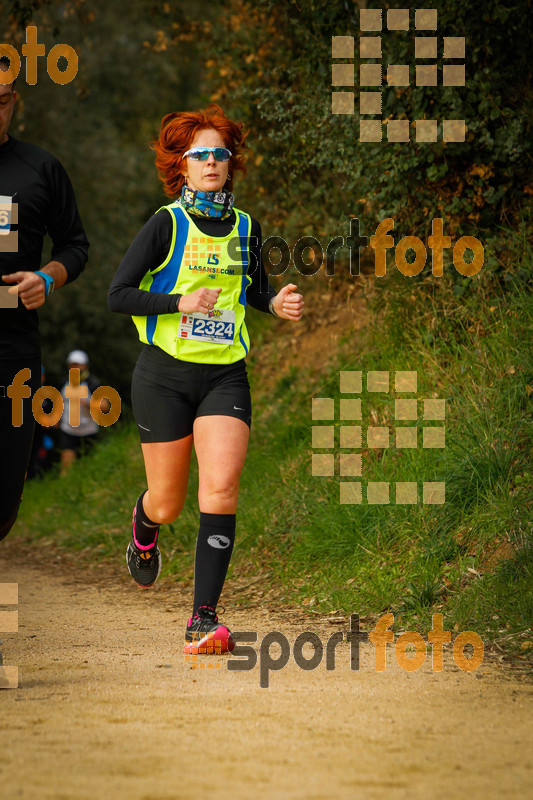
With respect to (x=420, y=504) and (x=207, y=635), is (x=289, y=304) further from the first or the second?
(x=420, y=504)

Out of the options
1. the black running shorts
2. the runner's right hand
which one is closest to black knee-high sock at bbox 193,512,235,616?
the black running shorts

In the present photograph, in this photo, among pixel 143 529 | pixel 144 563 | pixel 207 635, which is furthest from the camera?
pixel 144 563

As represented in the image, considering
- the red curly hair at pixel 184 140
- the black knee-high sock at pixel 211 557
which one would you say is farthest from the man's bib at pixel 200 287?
the black knee-high sock at pixel 211 557

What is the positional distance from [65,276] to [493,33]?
12.4 ft

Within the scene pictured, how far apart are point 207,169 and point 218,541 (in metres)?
1.70

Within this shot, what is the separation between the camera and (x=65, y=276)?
487cm

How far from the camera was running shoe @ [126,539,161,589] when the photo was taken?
5676mm

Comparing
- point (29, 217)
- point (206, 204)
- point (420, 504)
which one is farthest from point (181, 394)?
point (420, 504)

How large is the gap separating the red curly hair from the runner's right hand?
0.76 metres

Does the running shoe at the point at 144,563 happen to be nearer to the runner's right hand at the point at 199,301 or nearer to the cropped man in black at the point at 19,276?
the cropped man in black at the point at 19,276

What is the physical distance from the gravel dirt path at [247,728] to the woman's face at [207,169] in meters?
2.13

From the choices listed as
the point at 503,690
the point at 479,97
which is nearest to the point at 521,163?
the point at 479,97

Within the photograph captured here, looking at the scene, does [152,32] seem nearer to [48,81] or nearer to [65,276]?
[48,81]

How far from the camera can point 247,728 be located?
3.56 m
